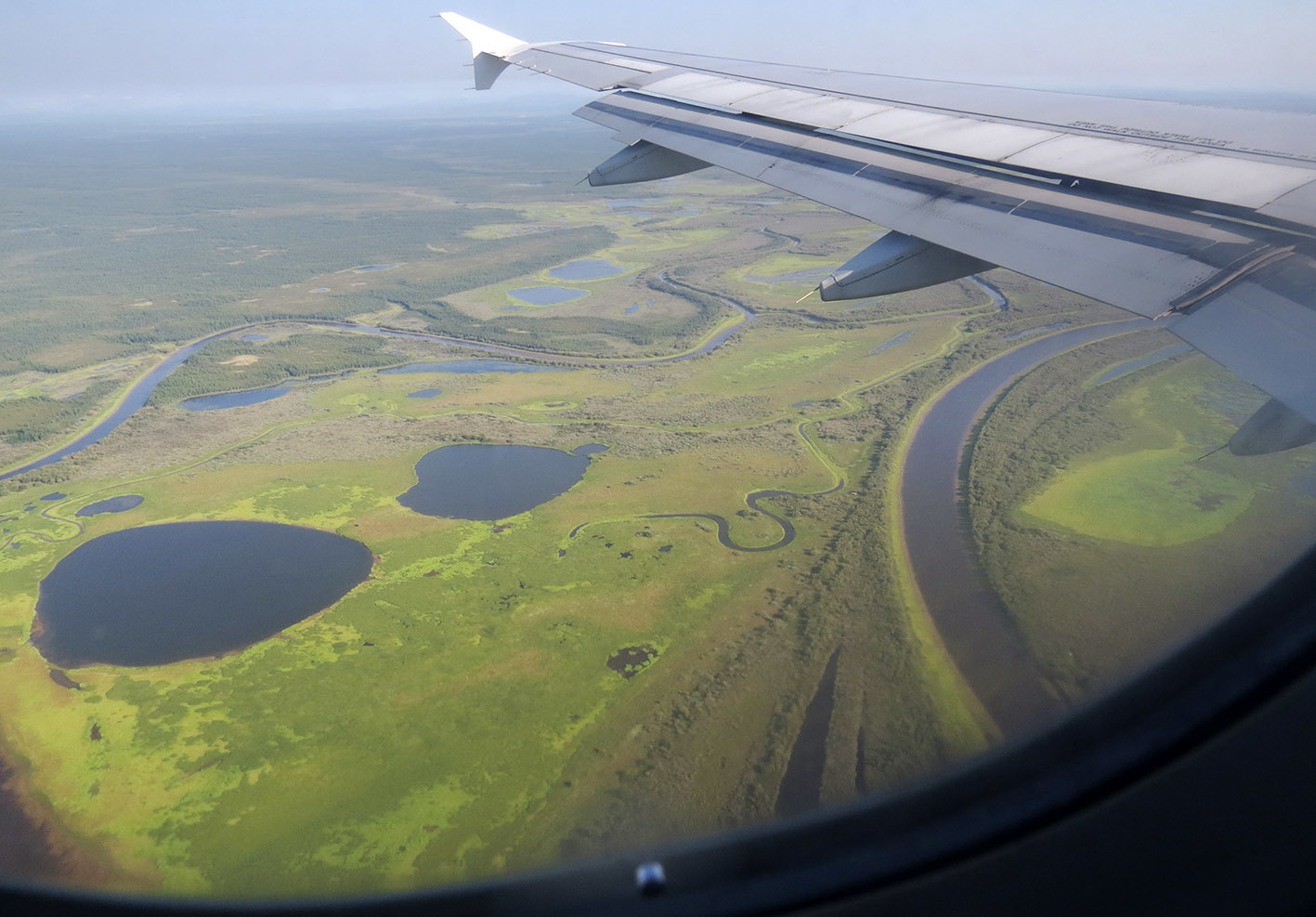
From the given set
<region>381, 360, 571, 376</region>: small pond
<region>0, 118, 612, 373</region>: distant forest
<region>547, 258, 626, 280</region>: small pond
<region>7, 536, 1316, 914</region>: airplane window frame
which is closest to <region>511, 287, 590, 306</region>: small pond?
<region>547, 258, 626, 280</region>: small pond

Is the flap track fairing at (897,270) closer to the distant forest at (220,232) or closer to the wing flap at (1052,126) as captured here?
the wing flap at (1052,126)

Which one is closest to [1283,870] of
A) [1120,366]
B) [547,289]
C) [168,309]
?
[1120,366]

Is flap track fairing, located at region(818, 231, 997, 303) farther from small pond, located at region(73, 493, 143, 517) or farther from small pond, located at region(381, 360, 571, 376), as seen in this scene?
small pond, located at region(381, 360, 571, 376)

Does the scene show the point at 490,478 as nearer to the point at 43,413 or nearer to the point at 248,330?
the point at 43,413

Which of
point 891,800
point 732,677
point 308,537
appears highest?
point 891,800

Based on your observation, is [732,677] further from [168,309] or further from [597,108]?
[168,309]

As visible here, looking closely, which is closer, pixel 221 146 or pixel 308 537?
pixel 308 537

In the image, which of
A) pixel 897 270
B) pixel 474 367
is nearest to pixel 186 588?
pixel 474 367
